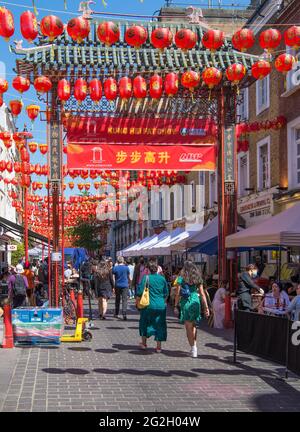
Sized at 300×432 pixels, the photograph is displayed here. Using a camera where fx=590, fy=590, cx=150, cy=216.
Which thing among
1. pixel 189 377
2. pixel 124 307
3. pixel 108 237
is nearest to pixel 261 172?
pixel 124 307

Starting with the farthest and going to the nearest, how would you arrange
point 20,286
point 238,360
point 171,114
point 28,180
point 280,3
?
point 28,180
point 280,3
point 171,114
point 20,286
point 238,360

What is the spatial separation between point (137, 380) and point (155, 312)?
263cm

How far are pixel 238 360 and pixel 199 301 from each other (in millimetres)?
1233

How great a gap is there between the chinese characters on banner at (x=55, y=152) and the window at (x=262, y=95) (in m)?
8.68

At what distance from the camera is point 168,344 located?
12031 mm

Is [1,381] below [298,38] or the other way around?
below

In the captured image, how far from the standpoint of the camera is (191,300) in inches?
413

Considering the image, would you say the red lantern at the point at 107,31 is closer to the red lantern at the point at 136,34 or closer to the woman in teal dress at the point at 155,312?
the red lantern at the point at 136,34

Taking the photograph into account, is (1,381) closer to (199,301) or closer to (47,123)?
(199,301)

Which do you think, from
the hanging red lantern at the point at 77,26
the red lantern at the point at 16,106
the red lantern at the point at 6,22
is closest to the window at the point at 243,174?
the red lantern at the point at 16,106

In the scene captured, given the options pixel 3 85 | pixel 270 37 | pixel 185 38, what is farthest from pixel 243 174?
pixel 3 85

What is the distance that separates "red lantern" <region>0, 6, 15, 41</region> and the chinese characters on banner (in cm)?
635

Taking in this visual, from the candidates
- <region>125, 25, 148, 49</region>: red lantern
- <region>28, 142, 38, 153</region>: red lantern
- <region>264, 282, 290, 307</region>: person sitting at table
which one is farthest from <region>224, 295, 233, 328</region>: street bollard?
<region>28, 142, 38, 153</region>: red lantern

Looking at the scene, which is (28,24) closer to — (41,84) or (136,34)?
(136,34)
